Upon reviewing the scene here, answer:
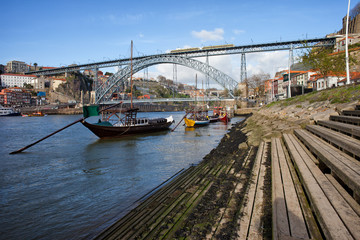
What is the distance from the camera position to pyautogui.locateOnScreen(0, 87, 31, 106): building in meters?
83.5

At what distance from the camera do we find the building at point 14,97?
3287 inches

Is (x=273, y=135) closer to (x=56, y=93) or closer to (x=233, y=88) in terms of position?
(x=233, y=88)

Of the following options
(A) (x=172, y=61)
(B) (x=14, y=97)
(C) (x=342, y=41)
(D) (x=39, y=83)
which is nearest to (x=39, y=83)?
(D) (x=39, y=83)

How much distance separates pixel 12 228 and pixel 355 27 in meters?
75.4

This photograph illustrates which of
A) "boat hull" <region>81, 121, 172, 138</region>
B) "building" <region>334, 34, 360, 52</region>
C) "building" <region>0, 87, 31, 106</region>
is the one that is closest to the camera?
"boat hull" <region>81, 121, 172, 138</region>

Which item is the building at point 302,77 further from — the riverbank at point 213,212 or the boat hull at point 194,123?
the riverbank at point 213,212

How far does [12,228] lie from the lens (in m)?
4.82

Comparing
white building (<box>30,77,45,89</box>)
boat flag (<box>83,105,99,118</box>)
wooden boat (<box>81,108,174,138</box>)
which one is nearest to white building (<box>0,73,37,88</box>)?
white building (<box>30,77,45,89</box>)

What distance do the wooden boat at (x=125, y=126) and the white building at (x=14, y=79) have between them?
11076cm

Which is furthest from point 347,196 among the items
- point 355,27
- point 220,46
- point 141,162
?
point 355,27

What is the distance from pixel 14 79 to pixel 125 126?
11868 cm

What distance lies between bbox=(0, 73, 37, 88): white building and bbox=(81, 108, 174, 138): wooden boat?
111 m

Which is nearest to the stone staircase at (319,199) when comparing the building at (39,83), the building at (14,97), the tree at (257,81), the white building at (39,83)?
the tree at (257,81)

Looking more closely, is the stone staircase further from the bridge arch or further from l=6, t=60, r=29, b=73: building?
l=6, t=60, r=29, b=73: building
